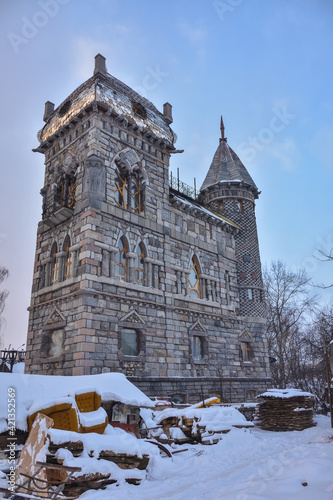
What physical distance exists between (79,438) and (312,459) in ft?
11.7

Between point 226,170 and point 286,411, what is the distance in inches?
569

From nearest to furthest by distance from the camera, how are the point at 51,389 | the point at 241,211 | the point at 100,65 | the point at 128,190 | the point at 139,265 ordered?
the point at 51,389 < the point at 139,265 < the point at 128,190 < the point at 100,65 < the point at 241,211

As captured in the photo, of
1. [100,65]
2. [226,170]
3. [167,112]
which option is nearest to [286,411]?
[226,170]

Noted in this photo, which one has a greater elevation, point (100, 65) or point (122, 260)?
point (100, 65)

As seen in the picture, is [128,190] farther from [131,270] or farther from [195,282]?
[195,282]

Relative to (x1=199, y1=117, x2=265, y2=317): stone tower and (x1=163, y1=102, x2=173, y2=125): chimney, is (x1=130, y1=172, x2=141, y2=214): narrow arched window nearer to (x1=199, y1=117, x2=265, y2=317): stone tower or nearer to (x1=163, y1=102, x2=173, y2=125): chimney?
(x1=163, y1=102, x2=173, y2=125): chimney

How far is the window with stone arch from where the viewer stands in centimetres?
1577

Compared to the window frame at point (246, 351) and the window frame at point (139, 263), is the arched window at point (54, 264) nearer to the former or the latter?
the window frame at point (139, 263)

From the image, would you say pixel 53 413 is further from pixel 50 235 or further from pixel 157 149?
pixel 157 149

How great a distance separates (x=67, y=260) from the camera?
599 inches

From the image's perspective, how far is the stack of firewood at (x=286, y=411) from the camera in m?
13.3

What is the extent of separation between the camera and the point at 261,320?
66.7 ft

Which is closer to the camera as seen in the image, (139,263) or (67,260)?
(67,260)

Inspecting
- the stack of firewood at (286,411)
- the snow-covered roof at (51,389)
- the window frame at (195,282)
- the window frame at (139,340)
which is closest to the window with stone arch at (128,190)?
the window frame at (195,282)
